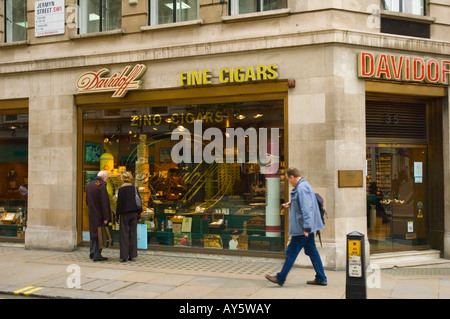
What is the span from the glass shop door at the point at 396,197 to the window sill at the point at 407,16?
9.03 ft

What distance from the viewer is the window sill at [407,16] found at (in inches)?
395

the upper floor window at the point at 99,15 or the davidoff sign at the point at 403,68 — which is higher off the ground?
the upper floor window at the point at 99,15

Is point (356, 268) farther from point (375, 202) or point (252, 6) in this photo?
point (252, 6)

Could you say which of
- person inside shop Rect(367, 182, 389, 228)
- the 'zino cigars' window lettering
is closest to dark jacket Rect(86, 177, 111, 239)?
the 'zino cigars' window lettering

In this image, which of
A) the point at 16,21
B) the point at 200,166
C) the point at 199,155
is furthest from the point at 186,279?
the point at 16,21

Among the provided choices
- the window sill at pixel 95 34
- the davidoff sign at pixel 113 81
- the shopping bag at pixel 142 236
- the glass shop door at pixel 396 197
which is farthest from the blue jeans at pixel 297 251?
the window sill at pixel 95 34

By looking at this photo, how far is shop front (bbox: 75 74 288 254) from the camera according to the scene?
10242mm

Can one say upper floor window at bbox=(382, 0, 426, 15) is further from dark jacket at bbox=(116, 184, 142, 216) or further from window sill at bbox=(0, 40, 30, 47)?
window sill at bbox=(0, 40, 30, 47)

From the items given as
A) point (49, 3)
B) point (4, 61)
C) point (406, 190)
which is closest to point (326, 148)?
point (406, 190)

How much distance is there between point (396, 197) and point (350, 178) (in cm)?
179

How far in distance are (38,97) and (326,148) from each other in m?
7.38

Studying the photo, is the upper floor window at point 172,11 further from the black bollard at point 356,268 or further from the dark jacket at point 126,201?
the black bollard at point 356,268

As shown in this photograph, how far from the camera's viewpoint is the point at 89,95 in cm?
1161
